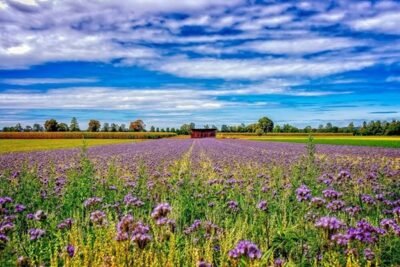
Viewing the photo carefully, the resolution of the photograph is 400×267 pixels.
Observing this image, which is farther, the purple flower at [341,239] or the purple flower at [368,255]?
the purple flower at [368,255]

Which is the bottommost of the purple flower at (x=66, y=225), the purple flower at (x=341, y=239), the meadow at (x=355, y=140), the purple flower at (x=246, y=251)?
the meadow at (x=355, y=140)

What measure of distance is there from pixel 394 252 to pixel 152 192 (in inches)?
209

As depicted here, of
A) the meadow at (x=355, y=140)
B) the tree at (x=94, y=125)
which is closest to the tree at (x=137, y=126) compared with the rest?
the tree at (x=94, y=125)

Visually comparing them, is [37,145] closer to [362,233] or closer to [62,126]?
[362,233]

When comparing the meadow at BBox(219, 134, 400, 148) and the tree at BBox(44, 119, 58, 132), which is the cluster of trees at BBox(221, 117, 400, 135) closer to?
the meadow at BBox(219, 134, 400, 148)

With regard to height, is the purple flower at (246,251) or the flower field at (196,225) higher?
the purple flower at (246,251)

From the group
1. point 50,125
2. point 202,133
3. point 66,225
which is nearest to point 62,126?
point 50,125

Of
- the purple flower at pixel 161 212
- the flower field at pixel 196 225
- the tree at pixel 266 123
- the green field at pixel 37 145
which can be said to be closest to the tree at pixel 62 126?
the green field at pixel 37 145

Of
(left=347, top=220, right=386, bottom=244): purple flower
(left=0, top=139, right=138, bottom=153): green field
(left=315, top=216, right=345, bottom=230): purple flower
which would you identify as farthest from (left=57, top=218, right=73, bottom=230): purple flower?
(left=0, top=139, right=138, bottom=153): green field

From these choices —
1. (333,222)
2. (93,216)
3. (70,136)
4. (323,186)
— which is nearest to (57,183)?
(93,216)

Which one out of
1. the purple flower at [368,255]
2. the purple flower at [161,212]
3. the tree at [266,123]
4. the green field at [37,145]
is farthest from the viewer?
the tree at [266,123]

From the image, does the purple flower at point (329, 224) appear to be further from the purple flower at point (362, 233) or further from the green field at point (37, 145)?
the green field at point (37, 145)

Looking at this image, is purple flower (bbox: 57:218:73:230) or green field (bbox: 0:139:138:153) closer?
purple flower (bbox: 57:218:73:230)

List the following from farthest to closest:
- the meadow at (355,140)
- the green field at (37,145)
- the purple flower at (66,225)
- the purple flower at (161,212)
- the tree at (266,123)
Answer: the tree at (266,123)
the meadow at (355,140)
the green field at (37,145)
the purple flower at (66,225)
the purple flower at (161,212)
